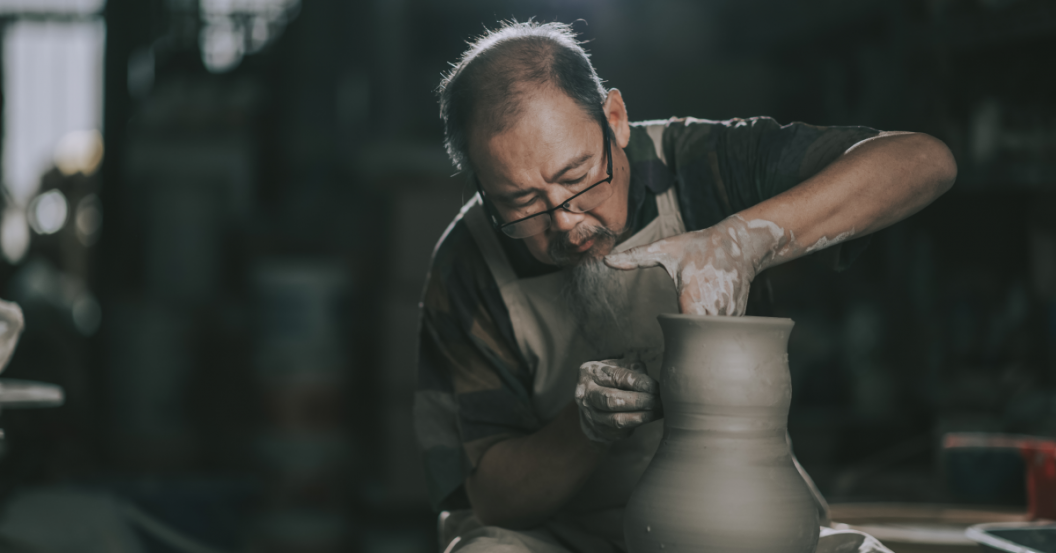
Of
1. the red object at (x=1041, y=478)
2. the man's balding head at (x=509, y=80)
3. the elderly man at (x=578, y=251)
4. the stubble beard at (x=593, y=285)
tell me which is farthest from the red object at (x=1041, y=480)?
the man's balding head at (x=509, y=80)

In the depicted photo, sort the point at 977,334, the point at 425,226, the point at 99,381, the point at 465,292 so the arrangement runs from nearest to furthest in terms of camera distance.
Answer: the point at 465,292 < the point at 977,334 < the point at 425,226 < the point at 99,381

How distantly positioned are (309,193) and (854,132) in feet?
11.6

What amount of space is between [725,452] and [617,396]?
0.15 metres

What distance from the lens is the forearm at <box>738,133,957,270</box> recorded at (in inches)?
47.4

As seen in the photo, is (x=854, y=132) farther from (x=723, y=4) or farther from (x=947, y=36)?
(x=723, y=4)

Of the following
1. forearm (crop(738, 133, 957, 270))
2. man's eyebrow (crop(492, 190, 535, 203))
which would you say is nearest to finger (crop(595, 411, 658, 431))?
forearm (crop(738, 133, 957, 270))

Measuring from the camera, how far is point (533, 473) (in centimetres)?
138

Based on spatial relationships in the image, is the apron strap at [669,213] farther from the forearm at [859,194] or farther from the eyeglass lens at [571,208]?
the forearm at [859,194]

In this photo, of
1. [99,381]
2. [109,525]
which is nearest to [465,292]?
[109,525]

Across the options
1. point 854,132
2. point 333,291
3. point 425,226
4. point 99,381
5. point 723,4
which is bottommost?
point 99,381

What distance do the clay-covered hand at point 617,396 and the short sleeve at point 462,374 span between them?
325 mm

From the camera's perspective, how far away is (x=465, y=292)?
5.08 feet

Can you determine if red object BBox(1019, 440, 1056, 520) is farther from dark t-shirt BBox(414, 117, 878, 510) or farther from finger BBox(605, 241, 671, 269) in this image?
finger BBox(605, 241, 671, 269)

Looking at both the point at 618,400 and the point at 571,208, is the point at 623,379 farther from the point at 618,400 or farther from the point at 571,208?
the point at 571,208
